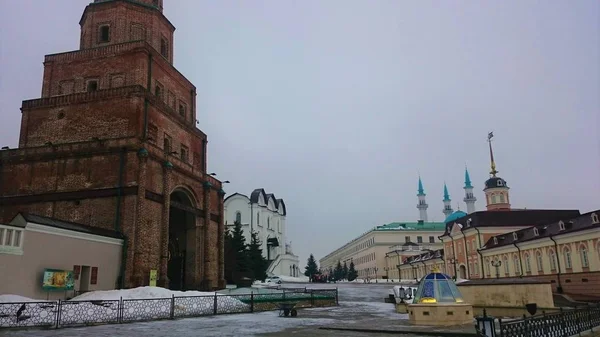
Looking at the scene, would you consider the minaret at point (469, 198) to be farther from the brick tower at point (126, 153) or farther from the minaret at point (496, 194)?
the brick tower at point (126, 153)

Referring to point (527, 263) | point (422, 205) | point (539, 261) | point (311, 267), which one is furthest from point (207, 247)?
point (422, 205)

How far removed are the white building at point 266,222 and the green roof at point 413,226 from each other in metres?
30.0

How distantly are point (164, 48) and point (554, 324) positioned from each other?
29.9 meters

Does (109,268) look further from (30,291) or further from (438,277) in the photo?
(438,277)

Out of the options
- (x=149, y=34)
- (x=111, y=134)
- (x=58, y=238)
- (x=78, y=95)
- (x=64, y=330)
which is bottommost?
(x=64, y=330)

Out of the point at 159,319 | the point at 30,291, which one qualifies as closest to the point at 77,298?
the point at 30,291

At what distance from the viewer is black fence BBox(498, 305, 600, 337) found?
31.8 ft

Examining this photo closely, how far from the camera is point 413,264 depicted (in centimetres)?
8012

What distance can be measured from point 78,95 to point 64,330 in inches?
716

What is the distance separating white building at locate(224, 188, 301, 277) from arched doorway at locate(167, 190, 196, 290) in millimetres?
37891

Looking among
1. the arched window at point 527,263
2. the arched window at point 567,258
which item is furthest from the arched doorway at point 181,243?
the arched window at point 527,263

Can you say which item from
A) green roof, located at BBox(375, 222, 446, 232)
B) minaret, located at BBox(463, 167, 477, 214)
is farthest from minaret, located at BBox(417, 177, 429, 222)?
minaret, located at BBox(463, 167, 477, 214)

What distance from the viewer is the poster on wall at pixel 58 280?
20.1 meters

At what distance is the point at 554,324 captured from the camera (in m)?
11.1
